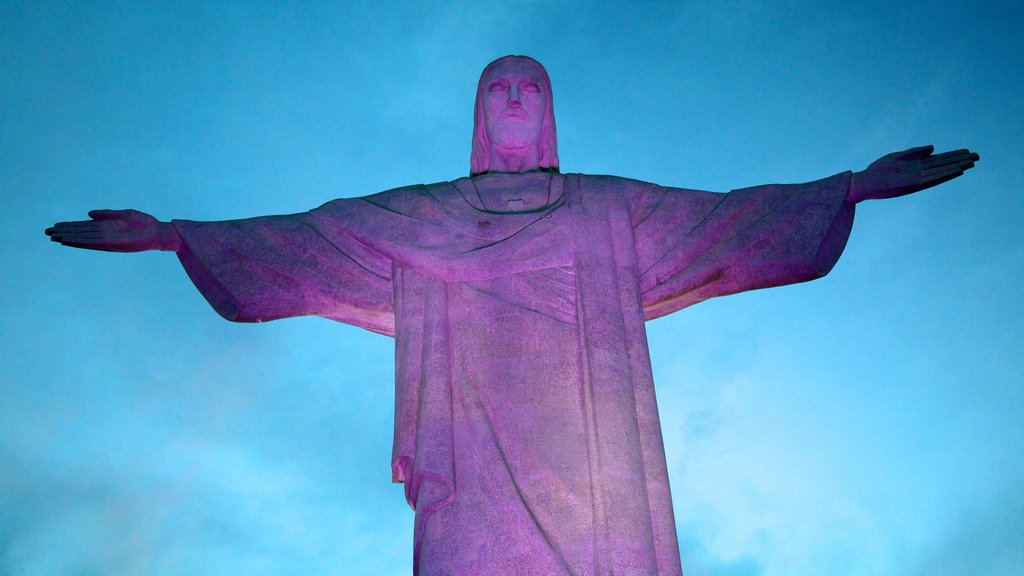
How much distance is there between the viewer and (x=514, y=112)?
11.9m

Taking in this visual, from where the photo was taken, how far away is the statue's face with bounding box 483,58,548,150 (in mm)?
11797

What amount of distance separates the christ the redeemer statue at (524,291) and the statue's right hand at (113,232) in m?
0.02

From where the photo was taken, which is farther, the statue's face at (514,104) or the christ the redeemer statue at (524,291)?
the statue's face at (514,104)

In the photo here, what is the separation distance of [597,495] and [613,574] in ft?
2.12

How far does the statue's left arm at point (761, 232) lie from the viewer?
10.6m

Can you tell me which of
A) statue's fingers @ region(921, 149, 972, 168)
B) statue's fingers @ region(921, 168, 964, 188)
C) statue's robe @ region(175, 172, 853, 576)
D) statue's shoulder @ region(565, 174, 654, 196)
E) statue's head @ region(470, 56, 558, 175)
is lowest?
statue's robe @ region(175, 172, 853, 576)

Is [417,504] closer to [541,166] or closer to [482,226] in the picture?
[482,226]

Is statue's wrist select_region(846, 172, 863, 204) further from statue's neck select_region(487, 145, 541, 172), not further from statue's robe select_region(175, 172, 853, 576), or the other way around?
statue's neck select_region(487, 145, 541, 172)

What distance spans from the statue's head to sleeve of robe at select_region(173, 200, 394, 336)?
Result: 1.81 meters

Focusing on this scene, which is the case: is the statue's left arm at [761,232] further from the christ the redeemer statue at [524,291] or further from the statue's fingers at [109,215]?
the statue's fingers at [109,215]

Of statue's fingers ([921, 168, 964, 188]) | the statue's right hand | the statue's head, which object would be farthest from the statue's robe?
statue's fingers ([921, 168, 964, 188])

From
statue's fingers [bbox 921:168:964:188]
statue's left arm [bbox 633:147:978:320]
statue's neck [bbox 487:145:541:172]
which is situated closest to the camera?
statue's fingers [bbox 921:168:964:188]

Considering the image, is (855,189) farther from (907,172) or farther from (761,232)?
(761,232)

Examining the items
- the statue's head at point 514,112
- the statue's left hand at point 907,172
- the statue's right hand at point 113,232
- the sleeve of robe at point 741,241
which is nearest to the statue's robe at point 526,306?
the sleeve of robe at point 741,241
